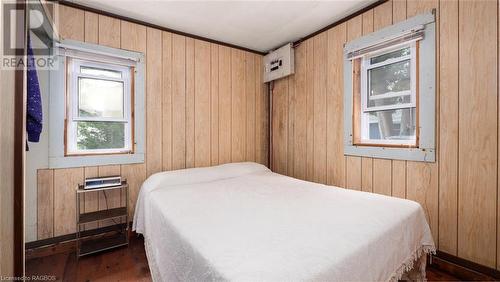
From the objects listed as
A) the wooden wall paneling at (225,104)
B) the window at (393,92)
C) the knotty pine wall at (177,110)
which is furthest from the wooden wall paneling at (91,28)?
the window at (393,92)

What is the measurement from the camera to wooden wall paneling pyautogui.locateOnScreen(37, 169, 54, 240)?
7.13ft

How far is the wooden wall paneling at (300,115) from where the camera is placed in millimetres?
3070

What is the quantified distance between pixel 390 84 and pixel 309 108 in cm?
95

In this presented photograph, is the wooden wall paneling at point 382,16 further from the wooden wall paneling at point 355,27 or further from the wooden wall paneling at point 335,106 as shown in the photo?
the wooden wall paneling at point 335,106

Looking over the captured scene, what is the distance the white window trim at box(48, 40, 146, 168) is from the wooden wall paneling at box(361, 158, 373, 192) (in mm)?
2431

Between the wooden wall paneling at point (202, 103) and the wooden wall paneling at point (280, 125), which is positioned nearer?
the wooden wall paneling at point (202, 103)

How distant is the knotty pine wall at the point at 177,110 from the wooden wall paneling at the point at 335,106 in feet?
3.84

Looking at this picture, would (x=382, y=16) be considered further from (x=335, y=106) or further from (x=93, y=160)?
(x=93, y=160)

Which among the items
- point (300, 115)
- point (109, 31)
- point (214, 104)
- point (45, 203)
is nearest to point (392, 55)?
point (300, 115)

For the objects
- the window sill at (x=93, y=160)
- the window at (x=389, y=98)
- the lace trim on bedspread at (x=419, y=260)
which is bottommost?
the lace trim on bedspread at (x=419, y=260)

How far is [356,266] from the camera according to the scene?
3.43ft

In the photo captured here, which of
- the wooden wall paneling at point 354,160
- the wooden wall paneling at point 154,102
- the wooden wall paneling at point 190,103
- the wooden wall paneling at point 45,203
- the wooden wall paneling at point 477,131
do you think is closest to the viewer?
the wooden wall paneling at point 477,131

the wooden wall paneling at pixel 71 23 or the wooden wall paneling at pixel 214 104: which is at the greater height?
the wooden wall paneling at pixel 71 23

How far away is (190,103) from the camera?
2.95 meters
